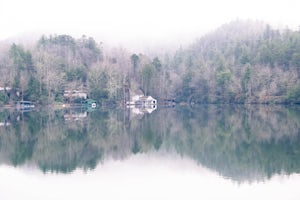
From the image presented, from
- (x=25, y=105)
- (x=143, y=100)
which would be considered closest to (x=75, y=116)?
(x=25, y=105)

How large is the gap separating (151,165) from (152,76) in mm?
57817

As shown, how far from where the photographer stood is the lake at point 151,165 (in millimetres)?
12617

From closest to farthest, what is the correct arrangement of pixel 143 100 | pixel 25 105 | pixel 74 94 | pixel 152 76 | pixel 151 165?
pixel 151 165, pixel 25 105, pixel 74 94, pixel 143 100, pixel 152 76

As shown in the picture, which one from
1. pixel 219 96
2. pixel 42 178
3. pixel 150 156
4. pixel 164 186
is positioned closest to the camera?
pixel 164 186

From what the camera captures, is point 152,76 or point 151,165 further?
point 152,76

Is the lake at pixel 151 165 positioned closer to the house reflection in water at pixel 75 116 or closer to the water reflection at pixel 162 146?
the water reflection at pixel 162 146

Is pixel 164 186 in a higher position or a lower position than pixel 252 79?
lower

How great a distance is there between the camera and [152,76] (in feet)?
243

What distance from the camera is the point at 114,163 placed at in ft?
54.7

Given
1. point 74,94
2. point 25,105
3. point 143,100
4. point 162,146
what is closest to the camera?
point 162,146

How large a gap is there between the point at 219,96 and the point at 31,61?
33.5 m

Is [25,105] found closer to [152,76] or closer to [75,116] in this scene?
[75,116]

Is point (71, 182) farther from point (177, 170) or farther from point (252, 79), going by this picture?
point (252, 79)

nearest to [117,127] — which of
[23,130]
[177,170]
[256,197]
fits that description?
[23,130]
